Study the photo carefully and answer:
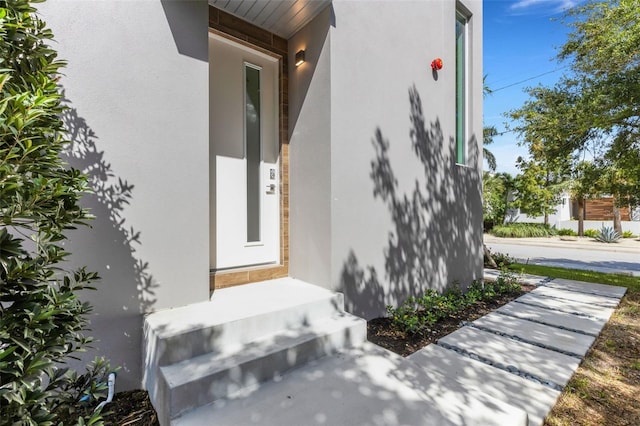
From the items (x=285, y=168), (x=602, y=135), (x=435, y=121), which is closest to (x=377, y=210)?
(x=285, y=168)

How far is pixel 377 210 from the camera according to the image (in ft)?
13.3

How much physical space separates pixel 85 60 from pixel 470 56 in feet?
19.9

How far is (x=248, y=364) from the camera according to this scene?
7.53 feet

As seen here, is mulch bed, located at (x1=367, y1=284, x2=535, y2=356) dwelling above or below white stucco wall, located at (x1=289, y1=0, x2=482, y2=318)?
below

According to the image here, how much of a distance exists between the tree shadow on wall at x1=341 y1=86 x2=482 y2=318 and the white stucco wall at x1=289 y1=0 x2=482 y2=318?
2 centimetres

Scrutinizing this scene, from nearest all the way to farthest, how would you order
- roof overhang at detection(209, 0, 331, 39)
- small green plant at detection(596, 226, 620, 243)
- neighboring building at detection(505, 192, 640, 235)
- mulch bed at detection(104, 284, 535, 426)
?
mulch bed at detection(104, 284, 535, 426), roof overhang at detection(209, 0, 331, 39), small green plant at detection(596, 226, 620, 243), neighboring building at detection(505, 192, 640, 235)

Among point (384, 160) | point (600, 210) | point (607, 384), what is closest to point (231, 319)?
point (384, 160)

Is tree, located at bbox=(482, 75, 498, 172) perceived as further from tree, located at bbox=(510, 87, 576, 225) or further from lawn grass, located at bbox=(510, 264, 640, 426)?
lawn grass, located at bbox=(510, 264, 640, 426)

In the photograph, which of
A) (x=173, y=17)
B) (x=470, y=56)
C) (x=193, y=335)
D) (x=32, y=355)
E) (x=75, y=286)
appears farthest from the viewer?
(x=470, y=56)

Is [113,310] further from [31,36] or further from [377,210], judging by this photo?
[377,210]

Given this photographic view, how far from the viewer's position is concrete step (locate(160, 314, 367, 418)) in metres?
2.04

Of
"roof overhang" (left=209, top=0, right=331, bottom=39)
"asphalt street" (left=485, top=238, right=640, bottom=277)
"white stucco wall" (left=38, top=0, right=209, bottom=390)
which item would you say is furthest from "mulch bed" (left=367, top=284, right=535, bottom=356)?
"asphalt street" (left=485, top=238, right=640, bottom=277)

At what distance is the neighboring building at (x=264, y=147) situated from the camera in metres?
2.59

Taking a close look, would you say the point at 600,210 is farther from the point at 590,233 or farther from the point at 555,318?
the point at 555,318
